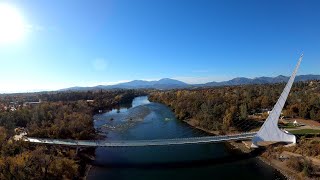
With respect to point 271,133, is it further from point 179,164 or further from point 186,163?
point 179,164

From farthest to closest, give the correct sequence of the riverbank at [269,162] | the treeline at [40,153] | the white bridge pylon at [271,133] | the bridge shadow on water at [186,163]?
1. the white bridge pylon at [271,133]
2. the bridge shadow on water at [186,163]
3. the riverbank at [269,162]
4. the treeline at [40,153]

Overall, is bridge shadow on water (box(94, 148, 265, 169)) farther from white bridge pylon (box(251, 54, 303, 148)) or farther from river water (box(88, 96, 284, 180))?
white bridge pylon (box(251, 54, 303, 148))

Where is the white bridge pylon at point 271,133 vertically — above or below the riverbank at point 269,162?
above

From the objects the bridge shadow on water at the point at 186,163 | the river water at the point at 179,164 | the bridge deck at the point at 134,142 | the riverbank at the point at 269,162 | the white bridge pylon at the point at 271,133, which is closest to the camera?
the riverbank at the point at 269,162

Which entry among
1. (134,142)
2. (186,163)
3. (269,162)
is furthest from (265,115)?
(134,142)

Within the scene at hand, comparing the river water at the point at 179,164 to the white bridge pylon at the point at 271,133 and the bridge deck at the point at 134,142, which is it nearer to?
the bridge deck at the point at 134,142

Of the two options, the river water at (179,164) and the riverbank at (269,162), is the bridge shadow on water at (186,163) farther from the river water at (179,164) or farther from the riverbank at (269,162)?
the riverbank at (269,162)

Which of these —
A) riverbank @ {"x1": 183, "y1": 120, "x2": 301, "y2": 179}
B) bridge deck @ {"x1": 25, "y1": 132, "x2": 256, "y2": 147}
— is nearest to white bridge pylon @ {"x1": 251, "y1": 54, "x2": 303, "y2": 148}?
riverbank @ {"x1": 183, "y1": 120, "x2": 301, "y2": 179}

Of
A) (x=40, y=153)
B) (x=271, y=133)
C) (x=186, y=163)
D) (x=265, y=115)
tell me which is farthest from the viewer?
(x=265, y=115)

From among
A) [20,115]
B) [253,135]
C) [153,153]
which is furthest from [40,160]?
[20,115]

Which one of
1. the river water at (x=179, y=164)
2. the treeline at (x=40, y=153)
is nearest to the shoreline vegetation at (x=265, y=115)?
the river water at (x=179, y=164)

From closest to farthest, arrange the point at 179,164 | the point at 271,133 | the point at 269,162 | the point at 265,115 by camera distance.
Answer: the point at 269,162, the point at 179,164, the point at 271,133, the point at 265,115

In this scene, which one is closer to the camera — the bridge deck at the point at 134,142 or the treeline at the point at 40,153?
the treeline at the point at 40,153
